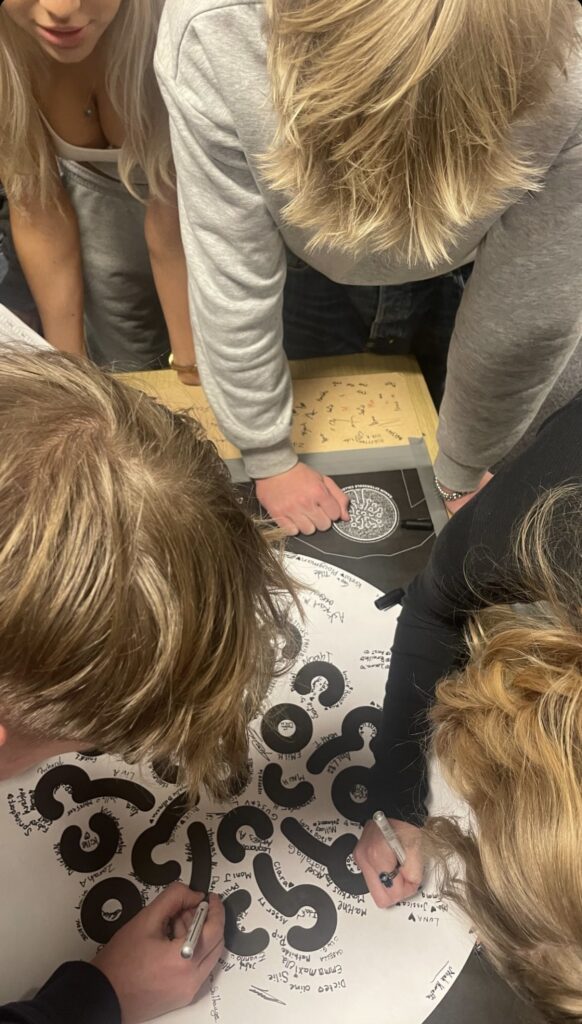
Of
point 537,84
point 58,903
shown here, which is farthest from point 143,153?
point 58,903

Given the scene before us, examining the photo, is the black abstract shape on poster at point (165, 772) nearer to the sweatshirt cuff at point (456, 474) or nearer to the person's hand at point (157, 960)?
the person's hand at point (157, 960)

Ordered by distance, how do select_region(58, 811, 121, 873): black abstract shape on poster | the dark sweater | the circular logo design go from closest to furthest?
the dark sweater, select_region(58, 811, 121, 873): black abstract shape on poster, the circular logo design

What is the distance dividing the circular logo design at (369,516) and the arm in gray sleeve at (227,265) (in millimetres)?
80

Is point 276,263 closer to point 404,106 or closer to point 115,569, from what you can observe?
point 404,106

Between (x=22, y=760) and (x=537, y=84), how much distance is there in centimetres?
51

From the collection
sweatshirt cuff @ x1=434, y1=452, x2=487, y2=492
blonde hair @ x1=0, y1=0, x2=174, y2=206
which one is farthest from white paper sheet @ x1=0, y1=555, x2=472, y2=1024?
blonde hair @ x1=0, y1=0, x2=174, y2=206

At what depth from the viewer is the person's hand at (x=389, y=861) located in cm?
55

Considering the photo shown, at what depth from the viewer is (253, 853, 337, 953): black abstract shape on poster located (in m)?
0.54

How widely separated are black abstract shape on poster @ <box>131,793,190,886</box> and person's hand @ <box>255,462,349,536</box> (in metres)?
0.27

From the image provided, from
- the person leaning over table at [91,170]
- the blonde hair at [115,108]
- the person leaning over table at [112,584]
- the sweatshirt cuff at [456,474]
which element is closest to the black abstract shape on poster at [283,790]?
the person leaning over table at [112,584]

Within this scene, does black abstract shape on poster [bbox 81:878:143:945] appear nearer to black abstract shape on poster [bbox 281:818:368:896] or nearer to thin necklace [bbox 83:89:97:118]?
black abstract shape on poster [bbox 281:818:368:896]

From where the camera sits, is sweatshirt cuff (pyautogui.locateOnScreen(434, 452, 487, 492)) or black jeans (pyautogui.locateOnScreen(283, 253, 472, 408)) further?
black jeans (pyautogui.locateOnScreen(283, 253, 472, 408))

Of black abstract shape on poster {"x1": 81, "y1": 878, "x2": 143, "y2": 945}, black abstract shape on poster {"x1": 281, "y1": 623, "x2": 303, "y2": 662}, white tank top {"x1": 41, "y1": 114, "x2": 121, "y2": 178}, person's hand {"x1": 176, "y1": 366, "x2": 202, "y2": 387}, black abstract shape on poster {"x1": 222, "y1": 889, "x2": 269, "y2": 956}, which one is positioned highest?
white tank top {"x1": 41, "y1": 114, "x2": 121, "y2": 178}

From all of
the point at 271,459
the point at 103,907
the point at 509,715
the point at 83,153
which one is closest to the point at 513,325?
the point at 271,459
